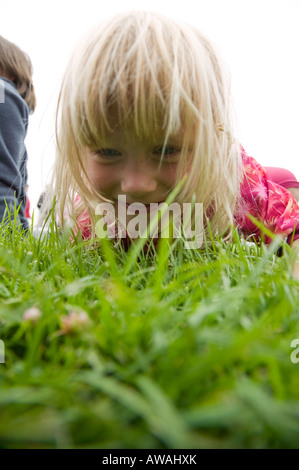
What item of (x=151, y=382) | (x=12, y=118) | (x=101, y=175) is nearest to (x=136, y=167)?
(x=101, y=175)

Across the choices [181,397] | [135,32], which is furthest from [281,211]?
[181,397]

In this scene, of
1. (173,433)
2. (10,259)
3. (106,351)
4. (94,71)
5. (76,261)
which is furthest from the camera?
(94,71)

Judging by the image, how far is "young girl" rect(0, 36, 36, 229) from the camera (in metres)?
1.92

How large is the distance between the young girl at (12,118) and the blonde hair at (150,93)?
101 cm

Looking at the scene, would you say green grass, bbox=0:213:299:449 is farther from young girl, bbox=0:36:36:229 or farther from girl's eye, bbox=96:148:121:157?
young girl, bbox=0:36:36:229

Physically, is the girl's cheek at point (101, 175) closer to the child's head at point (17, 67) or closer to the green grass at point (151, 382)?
the green grass at point (151, 382)

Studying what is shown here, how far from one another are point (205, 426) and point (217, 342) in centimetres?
9

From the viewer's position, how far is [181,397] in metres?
0.28

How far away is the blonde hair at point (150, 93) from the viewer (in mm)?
805

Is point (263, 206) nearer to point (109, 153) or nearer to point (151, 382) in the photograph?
point (109, 153)

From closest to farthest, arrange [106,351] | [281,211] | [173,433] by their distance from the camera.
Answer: [173,433] < [106,351] < [281,211]

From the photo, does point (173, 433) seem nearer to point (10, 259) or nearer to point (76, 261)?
point (10, 259)

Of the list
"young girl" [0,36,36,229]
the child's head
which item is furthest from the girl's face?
the child's head

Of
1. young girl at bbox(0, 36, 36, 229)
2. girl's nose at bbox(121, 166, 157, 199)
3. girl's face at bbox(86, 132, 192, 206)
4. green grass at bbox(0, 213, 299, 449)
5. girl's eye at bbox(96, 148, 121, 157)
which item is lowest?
green grass at bbox(0, 213, 299, 449)
